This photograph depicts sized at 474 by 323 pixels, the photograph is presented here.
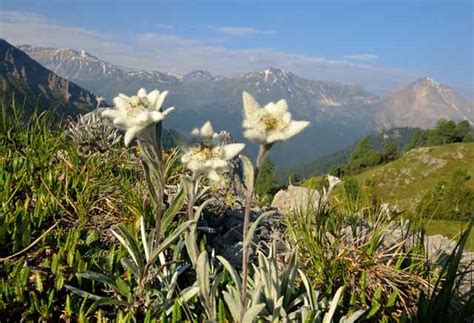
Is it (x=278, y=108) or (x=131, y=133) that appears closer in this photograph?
(x=131, y=133)

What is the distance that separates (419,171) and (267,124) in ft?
507

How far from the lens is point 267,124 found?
8.90 ft

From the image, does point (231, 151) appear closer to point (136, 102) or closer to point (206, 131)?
point (206, 131)

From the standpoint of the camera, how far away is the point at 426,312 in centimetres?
390

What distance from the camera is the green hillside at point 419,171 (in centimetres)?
13875

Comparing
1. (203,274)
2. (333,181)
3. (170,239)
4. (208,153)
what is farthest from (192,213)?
(333,181)

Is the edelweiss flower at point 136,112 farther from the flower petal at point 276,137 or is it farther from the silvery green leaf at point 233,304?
the silvery green leaf at point 233,304

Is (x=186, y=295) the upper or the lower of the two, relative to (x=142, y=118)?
lower

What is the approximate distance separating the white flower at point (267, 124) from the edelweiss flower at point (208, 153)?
5.2 inches

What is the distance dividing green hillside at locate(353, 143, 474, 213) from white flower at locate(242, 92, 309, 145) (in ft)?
454

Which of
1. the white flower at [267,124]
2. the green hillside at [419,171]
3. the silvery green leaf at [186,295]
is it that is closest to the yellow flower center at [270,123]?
the white flower at [267,124]

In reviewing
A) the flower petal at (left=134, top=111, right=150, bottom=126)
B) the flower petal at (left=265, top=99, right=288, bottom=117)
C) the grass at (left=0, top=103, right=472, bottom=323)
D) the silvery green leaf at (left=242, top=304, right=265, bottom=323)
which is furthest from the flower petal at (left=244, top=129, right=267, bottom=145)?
the silvery green leaf at (left=242, top=304, right=265, bottom=323)

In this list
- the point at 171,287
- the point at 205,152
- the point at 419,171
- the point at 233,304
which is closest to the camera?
the point at 205,152

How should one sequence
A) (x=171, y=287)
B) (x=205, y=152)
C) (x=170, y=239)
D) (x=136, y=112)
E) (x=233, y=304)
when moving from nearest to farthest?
(x=136, y=112) < (x=205, y=152) < (x=170, y=239) < (x=233, y=304) < (x=171, y=287)
